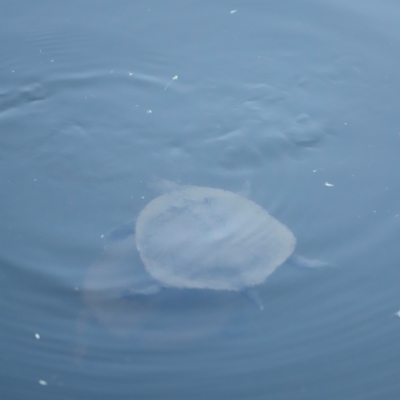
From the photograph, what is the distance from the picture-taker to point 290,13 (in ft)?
11.0

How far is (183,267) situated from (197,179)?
0.56 m

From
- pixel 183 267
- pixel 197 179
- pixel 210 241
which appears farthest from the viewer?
pixel 197 179

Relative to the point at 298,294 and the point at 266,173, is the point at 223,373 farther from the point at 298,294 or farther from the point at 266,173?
the point at 266,173

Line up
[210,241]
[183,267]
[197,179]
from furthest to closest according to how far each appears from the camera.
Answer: [197,179]
[210,241]
[183,267]

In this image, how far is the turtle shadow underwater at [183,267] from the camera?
1950 millimetres

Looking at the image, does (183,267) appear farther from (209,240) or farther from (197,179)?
(197,179)

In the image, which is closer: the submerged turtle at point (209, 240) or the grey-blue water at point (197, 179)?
the grey-blue water at point (197, 179)

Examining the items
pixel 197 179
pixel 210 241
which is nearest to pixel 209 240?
pixel 210 241

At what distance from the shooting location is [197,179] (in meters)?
2.43

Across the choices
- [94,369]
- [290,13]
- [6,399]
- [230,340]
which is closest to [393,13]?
[290,13]

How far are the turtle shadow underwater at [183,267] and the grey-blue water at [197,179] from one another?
1cm

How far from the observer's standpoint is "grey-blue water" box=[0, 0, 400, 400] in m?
1.85

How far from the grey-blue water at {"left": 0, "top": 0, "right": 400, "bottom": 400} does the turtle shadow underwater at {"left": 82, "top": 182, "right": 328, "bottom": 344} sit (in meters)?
0.01

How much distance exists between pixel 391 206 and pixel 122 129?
1.33 m
